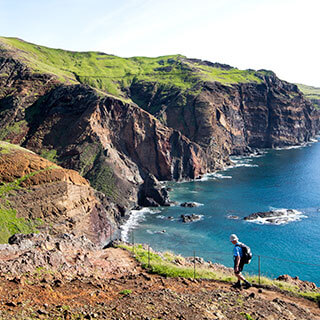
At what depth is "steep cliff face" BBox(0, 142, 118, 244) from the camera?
45.9 m

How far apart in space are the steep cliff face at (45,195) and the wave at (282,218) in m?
37.1

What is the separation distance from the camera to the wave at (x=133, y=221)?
62.9 m

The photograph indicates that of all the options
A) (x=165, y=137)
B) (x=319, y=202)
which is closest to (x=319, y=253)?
(x=319, y=202)

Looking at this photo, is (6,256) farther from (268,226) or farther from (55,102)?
(55,102)

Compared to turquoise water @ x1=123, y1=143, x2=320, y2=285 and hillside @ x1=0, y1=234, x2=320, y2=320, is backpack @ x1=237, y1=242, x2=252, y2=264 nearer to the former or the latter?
hillside @ x1=0, y1=234, x2=320, y2=320

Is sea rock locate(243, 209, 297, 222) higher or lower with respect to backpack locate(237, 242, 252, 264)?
lower

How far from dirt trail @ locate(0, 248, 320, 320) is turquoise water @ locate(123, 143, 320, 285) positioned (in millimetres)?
13453

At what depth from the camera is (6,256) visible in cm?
2175

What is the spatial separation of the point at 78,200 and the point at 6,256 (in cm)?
3191

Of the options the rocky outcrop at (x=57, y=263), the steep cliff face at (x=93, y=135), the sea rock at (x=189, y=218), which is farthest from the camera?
the steep cliff face at (x=93, y=135)

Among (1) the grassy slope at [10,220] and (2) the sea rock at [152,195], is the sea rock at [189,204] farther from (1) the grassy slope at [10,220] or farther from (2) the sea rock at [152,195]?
(1) the grassy slope at [10,220]

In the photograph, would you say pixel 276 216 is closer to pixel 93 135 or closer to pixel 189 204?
pixel 189 204

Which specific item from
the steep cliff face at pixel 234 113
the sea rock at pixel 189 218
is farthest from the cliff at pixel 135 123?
the sea rock at pixel 189 218

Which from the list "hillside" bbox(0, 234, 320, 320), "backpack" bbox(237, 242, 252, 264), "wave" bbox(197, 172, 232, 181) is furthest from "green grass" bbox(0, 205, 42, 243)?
"wave" bbox(197, 172, 232, 181)
